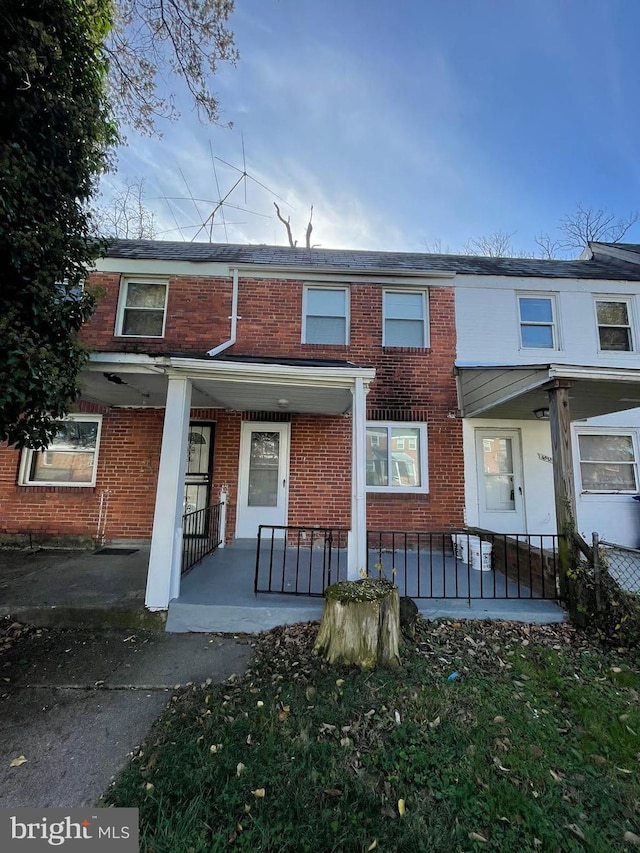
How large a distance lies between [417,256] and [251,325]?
5.05 m

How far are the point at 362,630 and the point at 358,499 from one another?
4.86ft

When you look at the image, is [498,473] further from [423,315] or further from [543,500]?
[423,315]

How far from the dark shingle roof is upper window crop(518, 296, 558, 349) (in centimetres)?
53

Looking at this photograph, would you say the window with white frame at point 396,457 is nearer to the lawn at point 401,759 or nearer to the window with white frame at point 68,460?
the lawn at point 401,759

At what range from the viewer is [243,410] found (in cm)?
720

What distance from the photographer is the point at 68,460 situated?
729cm

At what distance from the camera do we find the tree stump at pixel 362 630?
3424 mm

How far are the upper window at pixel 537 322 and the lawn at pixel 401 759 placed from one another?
19.9ft

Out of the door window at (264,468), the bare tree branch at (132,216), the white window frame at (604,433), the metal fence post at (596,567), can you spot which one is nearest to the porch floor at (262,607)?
the metal fence post at (596,567)

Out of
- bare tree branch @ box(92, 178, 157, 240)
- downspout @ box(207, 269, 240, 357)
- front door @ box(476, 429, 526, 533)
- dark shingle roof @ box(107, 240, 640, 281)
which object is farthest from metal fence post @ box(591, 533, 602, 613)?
bare tree branch @ box(92, 178, 157, 240)

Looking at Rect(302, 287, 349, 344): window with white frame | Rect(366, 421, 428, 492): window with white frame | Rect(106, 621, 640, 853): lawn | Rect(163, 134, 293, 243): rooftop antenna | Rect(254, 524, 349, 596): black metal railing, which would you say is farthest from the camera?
Rect(163, 134, 293, 243): rooftop antenna

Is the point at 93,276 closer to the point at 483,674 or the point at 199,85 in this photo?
the point at 199,85

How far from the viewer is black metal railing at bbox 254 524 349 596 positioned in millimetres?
4356

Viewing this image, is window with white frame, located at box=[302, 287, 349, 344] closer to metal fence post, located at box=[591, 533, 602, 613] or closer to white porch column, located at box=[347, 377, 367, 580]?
white porch column, located at box=[347, 377, 367, 580]
